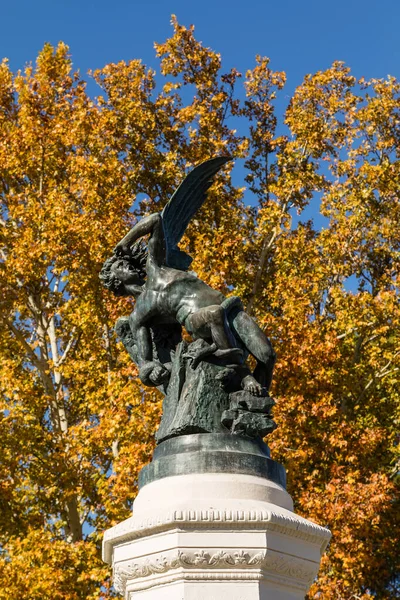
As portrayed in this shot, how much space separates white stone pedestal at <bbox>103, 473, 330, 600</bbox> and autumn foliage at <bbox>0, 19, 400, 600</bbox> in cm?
851

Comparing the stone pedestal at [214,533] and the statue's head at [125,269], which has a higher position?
the statue's head at [125,269]

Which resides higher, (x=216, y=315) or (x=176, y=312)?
(x=176, y=312)

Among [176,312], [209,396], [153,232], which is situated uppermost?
[153,232]

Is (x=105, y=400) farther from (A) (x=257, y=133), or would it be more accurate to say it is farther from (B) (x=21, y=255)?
(A) (x=257, y=133)

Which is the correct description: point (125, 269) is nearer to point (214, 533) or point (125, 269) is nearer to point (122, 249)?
point (122, 249)

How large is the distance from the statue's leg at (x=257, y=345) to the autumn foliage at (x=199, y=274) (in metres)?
8.11

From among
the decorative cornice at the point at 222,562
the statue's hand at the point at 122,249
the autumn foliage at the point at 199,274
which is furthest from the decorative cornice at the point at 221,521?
the autumn foliage at the point at 199,274

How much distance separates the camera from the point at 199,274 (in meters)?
15.9

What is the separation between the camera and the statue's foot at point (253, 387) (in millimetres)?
6504

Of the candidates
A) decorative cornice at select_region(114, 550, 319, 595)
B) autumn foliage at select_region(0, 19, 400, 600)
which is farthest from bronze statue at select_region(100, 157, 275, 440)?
autumn foliage at select_region(0, 19, 400, 600)

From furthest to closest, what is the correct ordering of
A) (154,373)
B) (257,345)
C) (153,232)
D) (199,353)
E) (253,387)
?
(153,232) → (154,373) → (257,345) → (199,353) → (253,387)

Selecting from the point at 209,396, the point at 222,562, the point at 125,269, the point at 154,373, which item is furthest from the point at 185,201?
the point at 222,562

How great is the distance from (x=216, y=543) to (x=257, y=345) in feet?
5.09

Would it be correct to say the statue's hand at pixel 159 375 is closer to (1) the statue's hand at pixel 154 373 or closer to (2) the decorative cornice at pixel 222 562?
(1) the statue's hand at pixel 154 373
